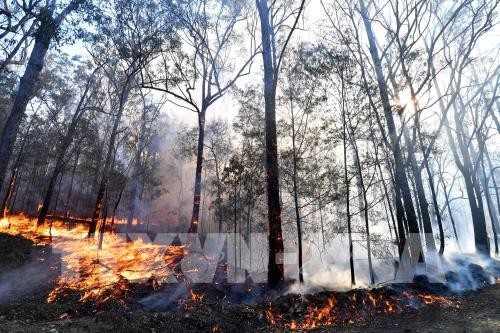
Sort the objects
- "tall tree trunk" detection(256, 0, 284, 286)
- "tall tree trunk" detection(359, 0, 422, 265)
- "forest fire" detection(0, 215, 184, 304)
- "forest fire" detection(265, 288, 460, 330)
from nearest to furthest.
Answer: "forest fire" detection(265, 288, 460, 330) → "forest fire" detection(0, 215, 184, 304) → "tall tree trunk" detection(256, 0, 284, 286) → "tall tree trunk" detection(359, 0, 422, 265)

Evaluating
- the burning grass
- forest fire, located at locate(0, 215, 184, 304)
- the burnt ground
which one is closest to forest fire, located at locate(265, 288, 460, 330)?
the burning grass

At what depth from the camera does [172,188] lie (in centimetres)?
5022

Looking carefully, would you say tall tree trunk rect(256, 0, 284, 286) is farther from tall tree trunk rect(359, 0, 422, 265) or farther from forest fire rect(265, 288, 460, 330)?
tall tree trunk rect(359, 0, 422, 265)

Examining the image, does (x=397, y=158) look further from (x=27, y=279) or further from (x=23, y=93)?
(x=27, y=279)

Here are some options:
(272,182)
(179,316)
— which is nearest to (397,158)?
(272,182)

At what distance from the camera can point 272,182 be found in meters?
11.4

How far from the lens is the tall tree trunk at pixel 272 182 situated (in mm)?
10812

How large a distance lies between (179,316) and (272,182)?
18.2ft

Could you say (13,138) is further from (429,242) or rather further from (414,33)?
(429,242)

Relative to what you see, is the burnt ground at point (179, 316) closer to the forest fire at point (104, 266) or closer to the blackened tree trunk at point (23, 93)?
the forest fire at point (104, 266)

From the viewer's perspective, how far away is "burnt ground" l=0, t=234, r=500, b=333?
6816 mm

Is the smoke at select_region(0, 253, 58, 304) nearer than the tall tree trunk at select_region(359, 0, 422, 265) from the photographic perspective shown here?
Yes

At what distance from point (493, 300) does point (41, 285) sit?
14.9 m

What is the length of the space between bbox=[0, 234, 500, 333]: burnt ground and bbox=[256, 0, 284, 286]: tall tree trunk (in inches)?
74.0
